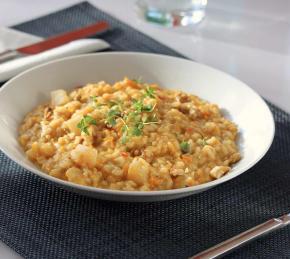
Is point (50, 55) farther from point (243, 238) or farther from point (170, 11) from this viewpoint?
point (243, 238)

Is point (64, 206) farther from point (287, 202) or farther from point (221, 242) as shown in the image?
point (287, 202)

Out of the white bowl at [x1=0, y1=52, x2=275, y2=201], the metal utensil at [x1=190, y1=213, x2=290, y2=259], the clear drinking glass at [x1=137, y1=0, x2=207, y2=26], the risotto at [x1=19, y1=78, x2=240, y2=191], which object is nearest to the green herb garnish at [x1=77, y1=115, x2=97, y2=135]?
the risotto at [x1=19, y1=78, x2=240, y2=191]

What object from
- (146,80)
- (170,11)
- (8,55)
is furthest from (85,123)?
(170,11)

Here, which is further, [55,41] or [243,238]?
[55,41]

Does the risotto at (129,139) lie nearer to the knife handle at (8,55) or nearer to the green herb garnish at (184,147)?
the green herb garnish at (184,147)

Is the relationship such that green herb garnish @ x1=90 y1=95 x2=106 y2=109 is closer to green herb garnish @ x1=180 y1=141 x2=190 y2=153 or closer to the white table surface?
green herb garnish @ x1=180 y1=141 x2=190 y2=153

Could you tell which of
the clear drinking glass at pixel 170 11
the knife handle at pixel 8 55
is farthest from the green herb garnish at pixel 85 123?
the clear drinking glass at pixel 170 11
